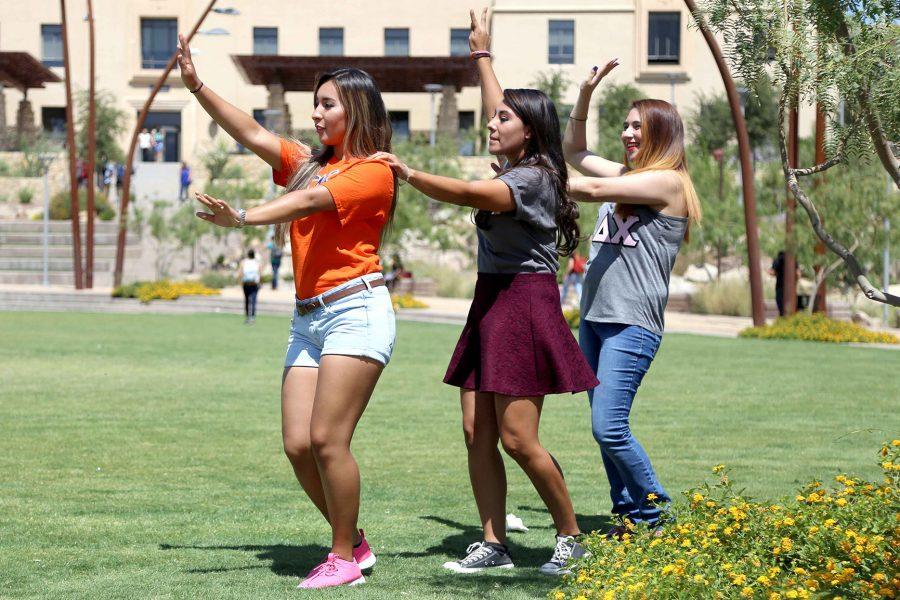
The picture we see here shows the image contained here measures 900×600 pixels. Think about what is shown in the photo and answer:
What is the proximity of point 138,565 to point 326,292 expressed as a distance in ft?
4.70

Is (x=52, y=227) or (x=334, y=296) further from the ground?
(x=334, y=296)

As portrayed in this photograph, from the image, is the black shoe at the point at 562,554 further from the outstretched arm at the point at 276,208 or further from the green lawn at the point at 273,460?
the outstretched arm at the point at 276,208

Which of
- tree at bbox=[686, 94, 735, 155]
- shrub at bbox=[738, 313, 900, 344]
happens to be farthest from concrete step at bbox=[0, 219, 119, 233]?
shrub at bbox=[738, 313, 900, 344]

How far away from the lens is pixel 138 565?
5.54 metres

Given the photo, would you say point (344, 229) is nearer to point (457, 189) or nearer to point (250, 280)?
point (457, 189)

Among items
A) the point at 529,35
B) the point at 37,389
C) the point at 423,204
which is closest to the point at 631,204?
the point at 37,389

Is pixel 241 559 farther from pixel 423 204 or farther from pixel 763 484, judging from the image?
pixel 423 204

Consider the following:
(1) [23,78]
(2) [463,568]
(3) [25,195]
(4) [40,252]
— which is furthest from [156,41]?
(2) [463,568]

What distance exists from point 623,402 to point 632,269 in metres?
0.54

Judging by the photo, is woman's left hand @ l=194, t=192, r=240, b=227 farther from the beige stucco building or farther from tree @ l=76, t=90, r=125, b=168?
the beige stucco building

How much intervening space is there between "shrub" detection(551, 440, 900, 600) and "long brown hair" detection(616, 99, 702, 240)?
1.18 metres

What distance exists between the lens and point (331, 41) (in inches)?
2464

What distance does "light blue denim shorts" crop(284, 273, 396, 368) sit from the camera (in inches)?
198

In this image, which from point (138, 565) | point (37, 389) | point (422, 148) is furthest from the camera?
point (422, 148)
